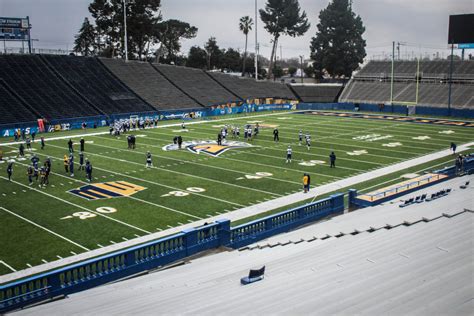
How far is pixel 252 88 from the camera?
243ft

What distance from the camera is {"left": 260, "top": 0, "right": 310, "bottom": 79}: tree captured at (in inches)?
3477

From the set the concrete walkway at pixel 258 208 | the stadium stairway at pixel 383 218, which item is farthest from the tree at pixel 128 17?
the stadium stairway at pixel 383 218

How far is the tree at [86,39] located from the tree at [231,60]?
27.5 metres

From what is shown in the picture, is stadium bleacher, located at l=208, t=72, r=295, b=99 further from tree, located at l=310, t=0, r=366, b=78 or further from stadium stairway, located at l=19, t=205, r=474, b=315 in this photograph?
stadium stairway, located at l=19, t=205, r=474, b=315

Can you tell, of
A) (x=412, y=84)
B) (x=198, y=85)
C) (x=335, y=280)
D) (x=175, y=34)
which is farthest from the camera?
(x=175, y=34)

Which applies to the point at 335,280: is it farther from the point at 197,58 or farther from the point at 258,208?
the point at 197,58

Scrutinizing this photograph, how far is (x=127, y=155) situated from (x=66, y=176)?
627 centimetres

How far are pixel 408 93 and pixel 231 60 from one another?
163ft

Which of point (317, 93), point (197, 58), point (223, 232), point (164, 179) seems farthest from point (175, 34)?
point (223, 232)

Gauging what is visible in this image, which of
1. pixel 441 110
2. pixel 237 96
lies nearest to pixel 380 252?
pixel 441 110

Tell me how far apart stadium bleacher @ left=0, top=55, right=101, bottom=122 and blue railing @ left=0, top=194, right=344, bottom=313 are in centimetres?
3723

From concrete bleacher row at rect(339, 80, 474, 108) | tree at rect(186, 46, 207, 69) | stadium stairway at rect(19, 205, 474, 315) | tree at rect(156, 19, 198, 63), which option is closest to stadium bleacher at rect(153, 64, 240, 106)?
concrete bleacher row at rect(339, 80, 474, 108)

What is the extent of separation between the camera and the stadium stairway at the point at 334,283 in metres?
6.95

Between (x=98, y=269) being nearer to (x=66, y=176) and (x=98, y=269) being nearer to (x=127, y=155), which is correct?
(x=66, y=176)
